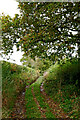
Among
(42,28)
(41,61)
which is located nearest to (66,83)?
(41,61)

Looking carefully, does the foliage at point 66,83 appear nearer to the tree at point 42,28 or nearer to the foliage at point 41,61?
the foliage at point 41,61

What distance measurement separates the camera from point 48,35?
768 cm

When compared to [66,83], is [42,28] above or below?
above

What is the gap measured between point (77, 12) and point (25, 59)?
14.8ft

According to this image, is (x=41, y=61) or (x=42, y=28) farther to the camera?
(x=41, y=61)

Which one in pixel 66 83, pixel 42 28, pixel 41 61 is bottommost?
pixel 66 83

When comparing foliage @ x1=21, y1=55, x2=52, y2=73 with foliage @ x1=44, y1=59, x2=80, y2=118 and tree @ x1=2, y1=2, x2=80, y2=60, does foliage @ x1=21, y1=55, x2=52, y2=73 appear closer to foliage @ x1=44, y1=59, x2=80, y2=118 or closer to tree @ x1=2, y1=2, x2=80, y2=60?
tree @ x1=2, y1=2, x2=80, y2=60

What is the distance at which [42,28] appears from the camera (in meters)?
7.86

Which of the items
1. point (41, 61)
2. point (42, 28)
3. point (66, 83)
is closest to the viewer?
point (42, 28)

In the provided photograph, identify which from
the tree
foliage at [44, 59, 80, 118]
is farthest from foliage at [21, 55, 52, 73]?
foliage at [44, 59, 80, 118]

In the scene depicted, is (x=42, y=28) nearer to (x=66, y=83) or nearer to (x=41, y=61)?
(x=41, y=61)

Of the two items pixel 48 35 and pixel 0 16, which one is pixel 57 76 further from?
pixel 0 16

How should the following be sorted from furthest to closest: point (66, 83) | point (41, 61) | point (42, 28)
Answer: point (66, 83) < point (41, 61) < point (42, 28)

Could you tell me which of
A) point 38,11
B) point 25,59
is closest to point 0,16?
point 38,11
